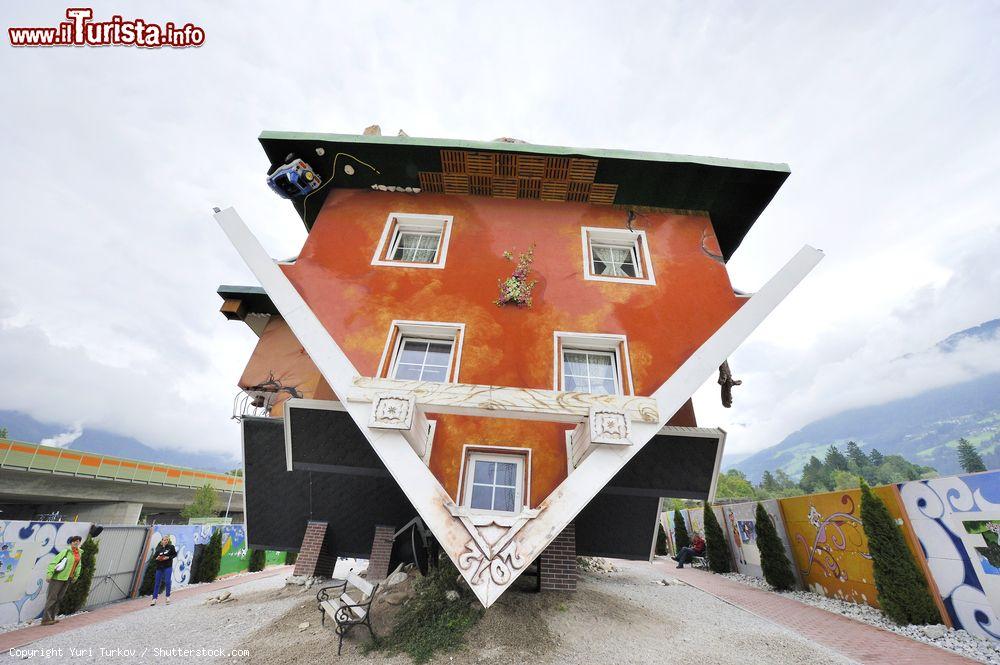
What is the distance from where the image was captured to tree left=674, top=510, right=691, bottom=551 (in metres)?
24.0

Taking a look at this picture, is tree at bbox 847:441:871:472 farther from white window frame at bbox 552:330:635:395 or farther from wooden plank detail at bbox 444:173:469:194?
wooden plank detail at bbox 444:173:469:194

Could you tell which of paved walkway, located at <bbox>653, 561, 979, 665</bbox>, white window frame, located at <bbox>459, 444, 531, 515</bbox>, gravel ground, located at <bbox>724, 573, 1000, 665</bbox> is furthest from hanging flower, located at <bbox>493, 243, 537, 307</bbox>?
gravel ground, located at <bbox>724, 573, 1000, 665</bbox>

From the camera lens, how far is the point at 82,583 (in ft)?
39.2

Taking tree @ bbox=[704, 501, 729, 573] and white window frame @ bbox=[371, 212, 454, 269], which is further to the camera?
tree @ bbox=[704, 501, 729, 573]

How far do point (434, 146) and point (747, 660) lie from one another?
11.6m

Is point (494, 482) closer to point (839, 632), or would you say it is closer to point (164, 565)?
point (839, 632)

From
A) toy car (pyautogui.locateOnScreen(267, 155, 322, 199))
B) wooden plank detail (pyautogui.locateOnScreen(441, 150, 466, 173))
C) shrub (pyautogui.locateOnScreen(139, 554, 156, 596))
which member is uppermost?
wooden plank detail (pyautogui.locateOnScreen(441, 150, 466, 173))

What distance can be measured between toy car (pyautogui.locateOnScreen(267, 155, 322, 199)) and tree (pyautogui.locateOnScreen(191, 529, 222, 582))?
16.9 m

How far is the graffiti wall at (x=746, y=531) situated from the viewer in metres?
16.0

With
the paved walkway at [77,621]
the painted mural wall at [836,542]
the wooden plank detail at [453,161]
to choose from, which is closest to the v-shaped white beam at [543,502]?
the wooden plank detail at [453,161]

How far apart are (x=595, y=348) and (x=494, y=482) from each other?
11.0ft

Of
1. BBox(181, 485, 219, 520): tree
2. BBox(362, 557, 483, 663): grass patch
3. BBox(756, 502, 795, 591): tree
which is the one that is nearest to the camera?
BBox(362, 557, 483, 663): grass patch

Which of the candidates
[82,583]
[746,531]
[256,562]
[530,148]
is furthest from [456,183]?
[256,562]

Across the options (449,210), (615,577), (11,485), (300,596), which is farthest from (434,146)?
(11,485)
